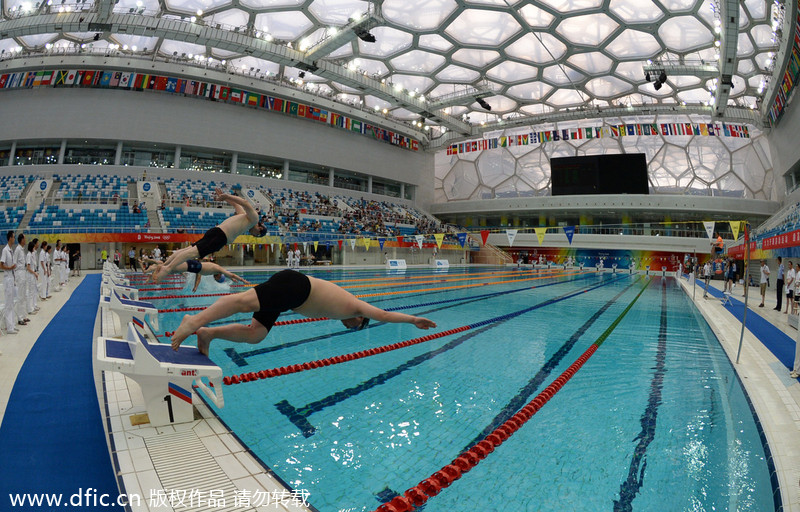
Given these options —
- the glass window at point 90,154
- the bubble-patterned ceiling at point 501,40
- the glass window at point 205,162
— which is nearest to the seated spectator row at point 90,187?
the glass window at point 90,154

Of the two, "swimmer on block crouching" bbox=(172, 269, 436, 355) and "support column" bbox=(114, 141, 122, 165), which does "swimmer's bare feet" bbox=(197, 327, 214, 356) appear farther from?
"support column" bbox=(114, 141, 122, 165)

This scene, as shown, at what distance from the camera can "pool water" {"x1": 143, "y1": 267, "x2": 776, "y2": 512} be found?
192cm

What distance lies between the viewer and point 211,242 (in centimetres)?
384

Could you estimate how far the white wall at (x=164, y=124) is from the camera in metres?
22.0

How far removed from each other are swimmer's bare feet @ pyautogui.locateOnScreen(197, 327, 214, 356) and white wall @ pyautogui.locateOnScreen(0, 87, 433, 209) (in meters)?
25.5

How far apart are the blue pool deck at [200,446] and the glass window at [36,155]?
85.5 ft

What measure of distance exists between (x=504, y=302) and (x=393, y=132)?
25.6 m

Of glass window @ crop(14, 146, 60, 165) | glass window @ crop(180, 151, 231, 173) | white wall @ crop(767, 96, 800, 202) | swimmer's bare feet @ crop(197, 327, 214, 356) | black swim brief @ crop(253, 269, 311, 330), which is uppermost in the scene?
white wall @ crop(767, 96, 800, 202)

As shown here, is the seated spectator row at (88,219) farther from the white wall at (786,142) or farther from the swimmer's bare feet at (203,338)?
the white wall at (786,142)

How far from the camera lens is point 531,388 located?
3.37m

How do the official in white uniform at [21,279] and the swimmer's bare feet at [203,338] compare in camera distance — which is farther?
the official in white uniform at [21,279]

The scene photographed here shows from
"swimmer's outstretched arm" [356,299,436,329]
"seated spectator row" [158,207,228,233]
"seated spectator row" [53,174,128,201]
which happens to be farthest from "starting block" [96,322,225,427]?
"seated spectator row" [53,174,128,201]

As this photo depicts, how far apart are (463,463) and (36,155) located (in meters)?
30.6

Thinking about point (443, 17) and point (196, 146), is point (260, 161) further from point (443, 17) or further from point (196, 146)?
point (443, 17)
